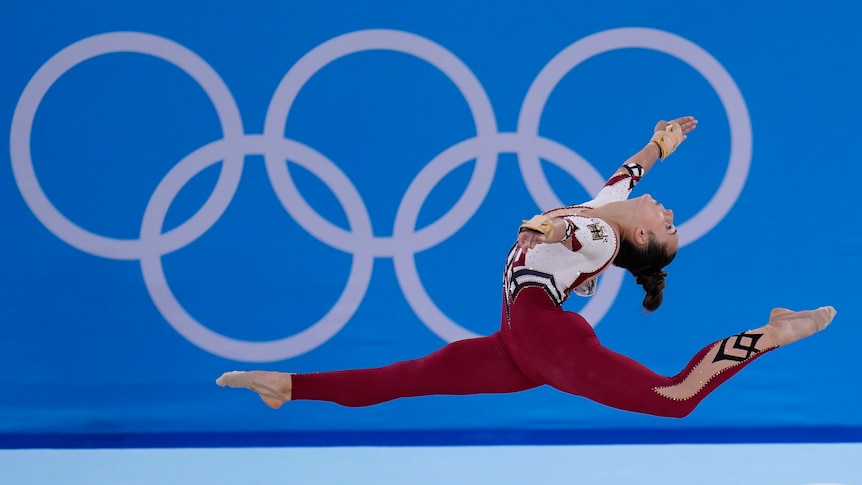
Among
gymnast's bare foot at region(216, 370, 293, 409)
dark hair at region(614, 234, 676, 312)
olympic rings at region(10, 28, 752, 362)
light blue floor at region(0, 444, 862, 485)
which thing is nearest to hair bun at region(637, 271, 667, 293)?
dark hair at region(614, 234, 676, 312)

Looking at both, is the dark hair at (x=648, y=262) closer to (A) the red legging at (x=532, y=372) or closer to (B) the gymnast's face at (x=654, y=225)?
(B) the gymnast's face at (x=654, y=225)

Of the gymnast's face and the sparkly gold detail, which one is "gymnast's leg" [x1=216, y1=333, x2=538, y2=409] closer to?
the sparkly gold detail

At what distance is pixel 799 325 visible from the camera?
403 cm

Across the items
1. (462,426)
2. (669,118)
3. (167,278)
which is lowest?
(462,426)

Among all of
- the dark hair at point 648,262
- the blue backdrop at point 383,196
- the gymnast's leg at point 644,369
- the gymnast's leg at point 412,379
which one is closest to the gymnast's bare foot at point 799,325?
the gymnast's leg at point 644,369

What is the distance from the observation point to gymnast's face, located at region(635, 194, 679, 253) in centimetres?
439

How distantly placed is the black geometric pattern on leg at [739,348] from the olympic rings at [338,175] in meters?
1.88

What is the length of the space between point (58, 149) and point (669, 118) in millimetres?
3437

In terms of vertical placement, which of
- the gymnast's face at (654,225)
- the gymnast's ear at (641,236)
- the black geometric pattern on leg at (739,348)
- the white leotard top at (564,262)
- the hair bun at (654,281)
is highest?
the gymnast's face at (654,225)

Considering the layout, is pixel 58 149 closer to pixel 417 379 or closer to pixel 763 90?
pixel 417 379

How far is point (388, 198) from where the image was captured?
598cm

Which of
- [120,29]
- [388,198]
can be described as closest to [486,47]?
[388,198]

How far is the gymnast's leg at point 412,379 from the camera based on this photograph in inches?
173

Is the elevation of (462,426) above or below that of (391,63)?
below
